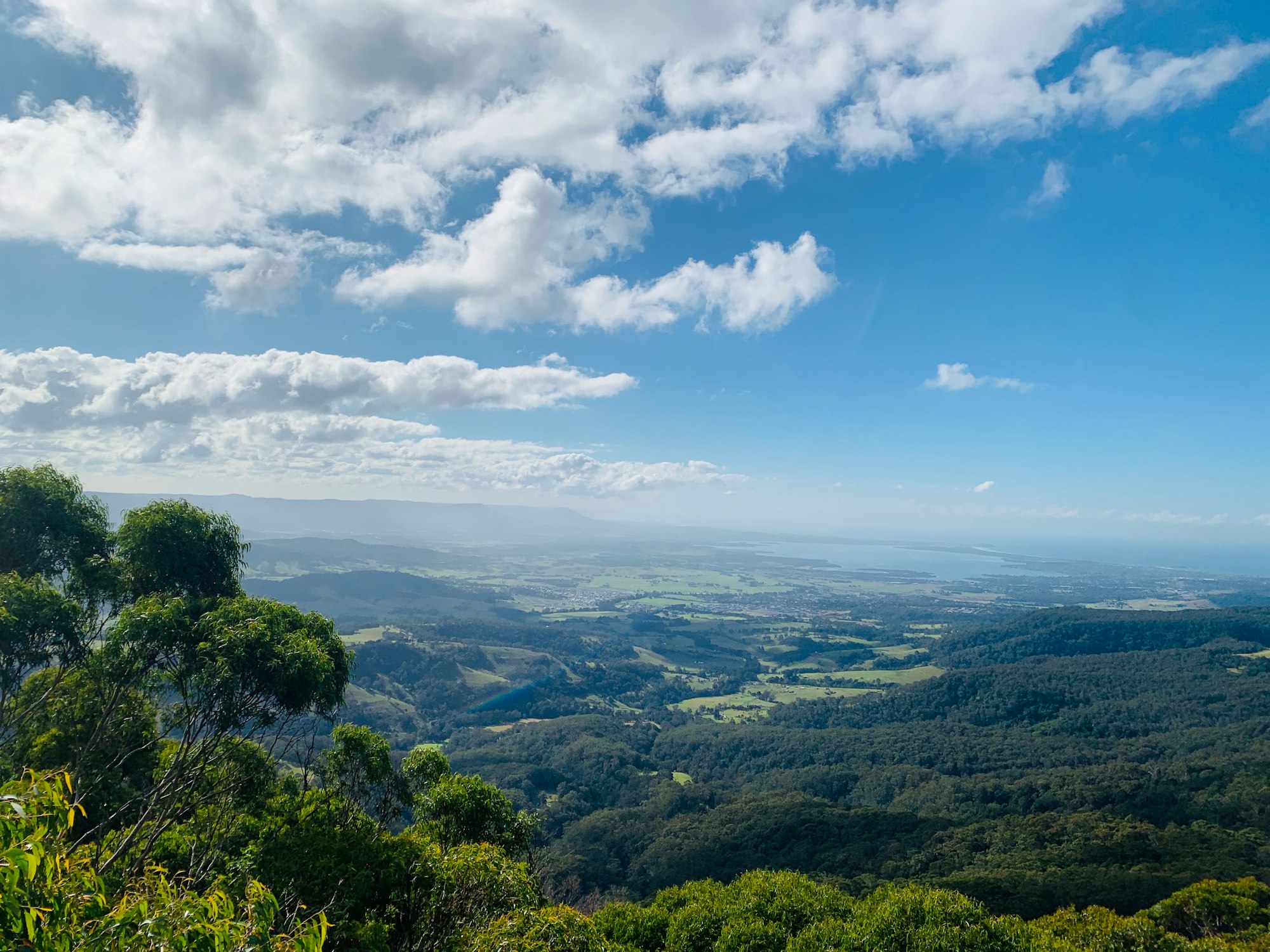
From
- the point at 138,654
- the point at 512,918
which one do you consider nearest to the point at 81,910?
the point at 512,918

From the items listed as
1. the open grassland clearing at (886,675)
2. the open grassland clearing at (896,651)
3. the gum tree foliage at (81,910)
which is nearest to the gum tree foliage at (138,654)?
the gum tree foliage at (81,910)

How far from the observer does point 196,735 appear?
10.5m

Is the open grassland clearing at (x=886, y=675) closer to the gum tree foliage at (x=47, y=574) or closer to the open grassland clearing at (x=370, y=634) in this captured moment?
the open grassland clearing at (x=370, y=634)

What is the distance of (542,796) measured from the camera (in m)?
82.8

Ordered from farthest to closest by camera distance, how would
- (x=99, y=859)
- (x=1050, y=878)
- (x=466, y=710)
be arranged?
(x=466, y=710)
(x=1050, y=878)
(x=99, y=859)

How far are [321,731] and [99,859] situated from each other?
9361 centimetres

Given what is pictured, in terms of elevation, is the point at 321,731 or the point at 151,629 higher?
the point at 151,629

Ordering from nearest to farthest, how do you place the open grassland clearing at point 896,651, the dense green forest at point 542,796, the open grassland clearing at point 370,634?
the dense green forest at point 542,796, the open grassland clearing at point 370,634, the open grassland clearing at point 896,651

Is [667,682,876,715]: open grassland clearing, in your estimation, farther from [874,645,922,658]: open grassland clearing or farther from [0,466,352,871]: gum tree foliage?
[0,466,352,871]: gum tree foliage

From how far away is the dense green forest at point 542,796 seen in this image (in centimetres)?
956

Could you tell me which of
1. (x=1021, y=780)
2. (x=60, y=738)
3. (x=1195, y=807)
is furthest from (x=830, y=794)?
(x=60, y=738)

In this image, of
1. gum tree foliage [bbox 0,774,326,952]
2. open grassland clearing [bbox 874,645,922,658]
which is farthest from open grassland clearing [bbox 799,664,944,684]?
gum tree foliage [bbox 0,774,326,952]

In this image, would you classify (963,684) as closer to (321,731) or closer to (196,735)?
(321,731)

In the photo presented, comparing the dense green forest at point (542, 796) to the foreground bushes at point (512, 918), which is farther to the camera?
the dense green forest at point (542, 796)
